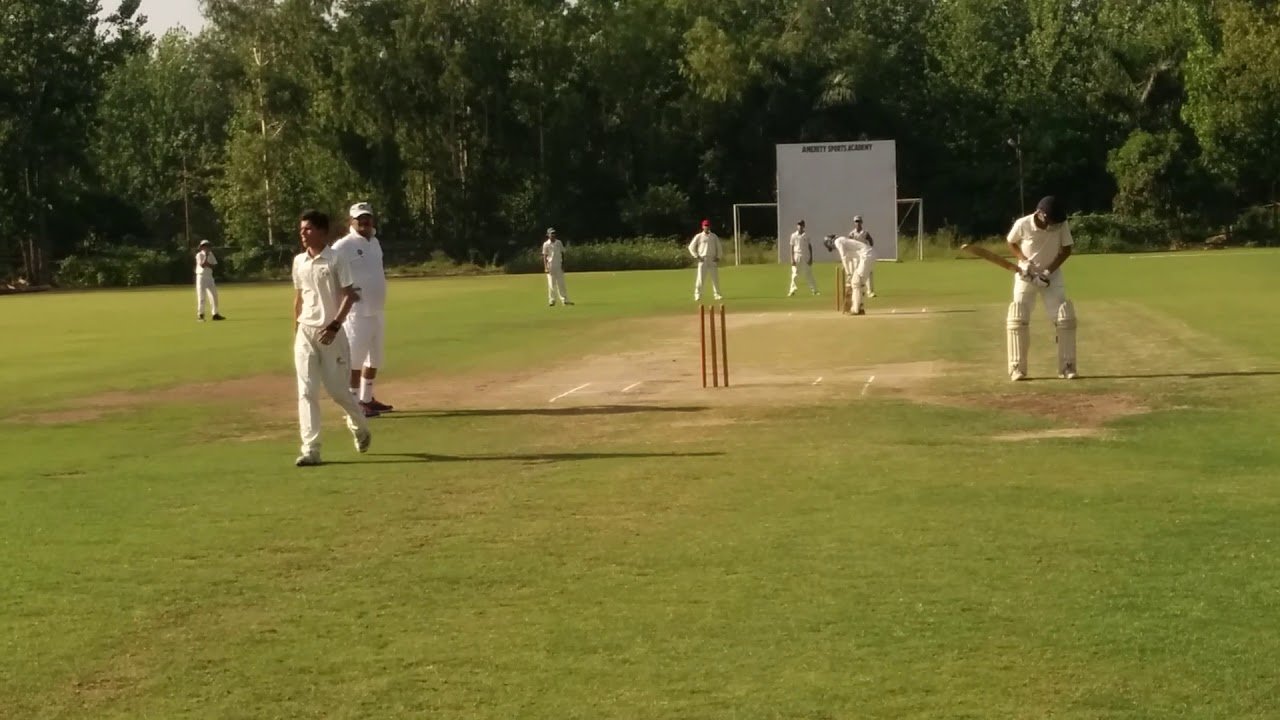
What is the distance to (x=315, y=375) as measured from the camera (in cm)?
1103

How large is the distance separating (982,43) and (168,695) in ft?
231

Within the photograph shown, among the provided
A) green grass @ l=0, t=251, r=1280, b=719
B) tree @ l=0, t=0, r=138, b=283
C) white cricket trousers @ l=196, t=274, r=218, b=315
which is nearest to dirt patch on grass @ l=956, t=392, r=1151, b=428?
green grass @ l=0, t=251, r=1280, b=719

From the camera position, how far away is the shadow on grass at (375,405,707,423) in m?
14.0

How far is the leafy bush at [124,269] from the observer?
60.5m

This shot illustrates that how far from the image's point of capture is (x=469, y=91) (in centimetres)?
6612

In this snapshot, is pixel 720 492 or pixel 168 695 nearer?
pixel 168 695

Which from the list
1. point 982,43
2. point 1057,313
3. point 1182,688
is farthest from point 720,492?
point 982,43

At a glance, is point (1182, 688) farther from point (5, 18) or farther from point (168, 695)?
point (5, 18)

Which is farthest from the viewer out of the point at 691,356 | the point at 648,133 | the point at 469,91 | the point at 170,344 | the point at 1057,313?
the point at 648,133

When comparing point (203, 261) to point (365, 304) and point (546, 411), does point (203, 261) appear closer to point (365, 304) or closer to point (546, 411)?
point (365, 304)

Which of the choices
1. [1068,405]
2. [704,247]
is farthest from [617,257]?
[1068,405]

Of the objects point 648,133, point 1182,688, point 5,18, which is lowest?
point 1182,688

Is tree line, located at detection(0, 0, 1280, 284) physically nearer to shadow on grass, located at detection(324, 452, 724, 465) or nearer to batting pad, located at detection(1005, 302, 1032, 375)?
batting pad, located at detection(1005, 302, 1032, 375)

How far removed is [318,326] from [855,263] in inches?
698
